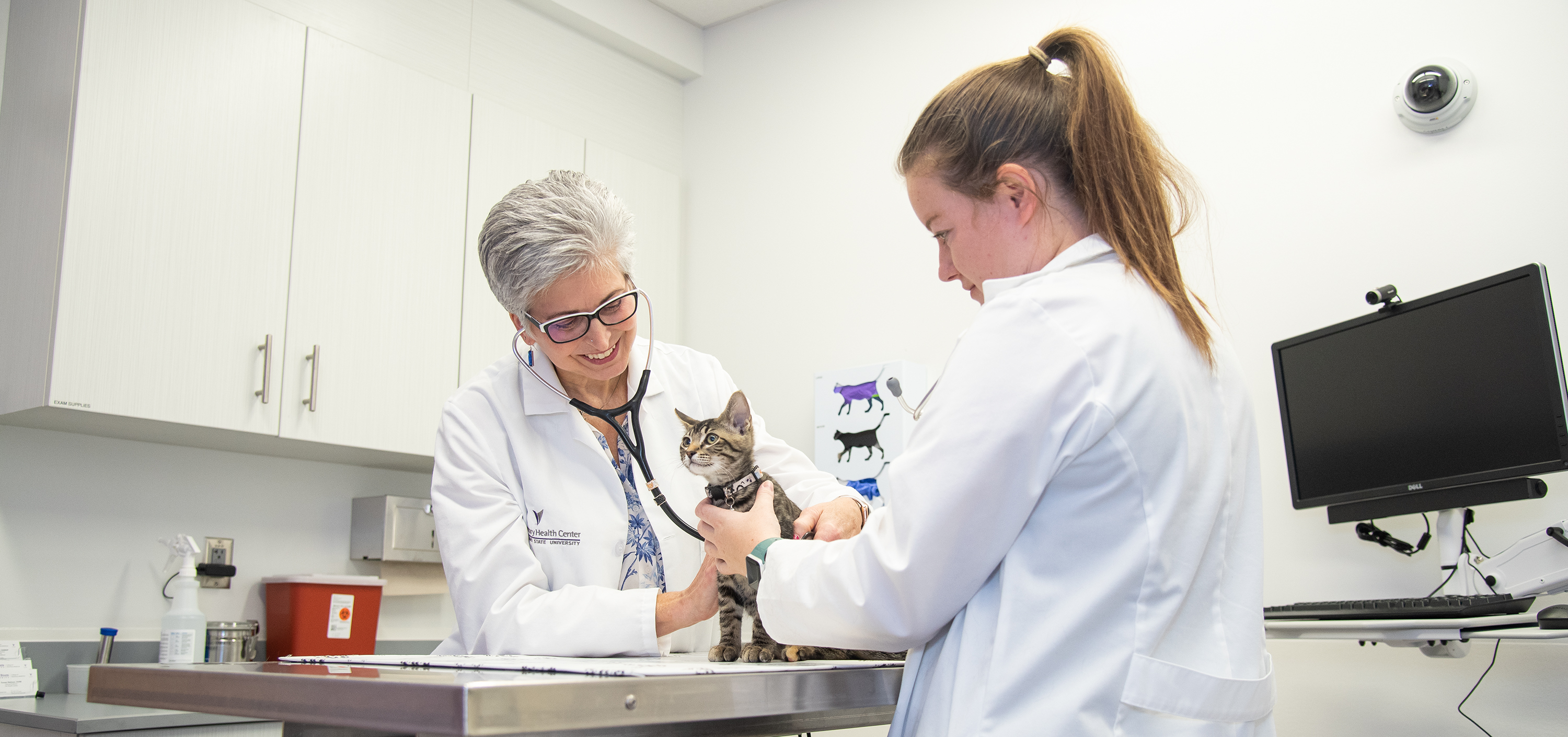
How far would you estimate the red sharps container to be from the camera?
2.75m

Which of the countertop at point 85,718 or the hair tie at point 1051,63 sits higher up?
the hair tie at point 1051,63

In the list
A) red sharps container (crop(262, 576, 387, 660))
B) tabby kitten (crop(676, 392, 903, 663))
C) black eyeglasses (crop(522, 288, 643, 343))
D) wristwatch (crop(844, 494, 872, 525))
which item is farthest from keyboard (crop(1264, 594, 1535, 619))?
red sharps container (crop(262, 576, 387, 660))

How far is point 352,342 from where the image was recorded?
2.72m

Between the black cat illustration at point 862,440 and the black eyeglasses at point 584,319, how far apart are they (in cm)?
167

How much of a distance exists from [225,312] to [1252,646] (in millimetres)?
2357

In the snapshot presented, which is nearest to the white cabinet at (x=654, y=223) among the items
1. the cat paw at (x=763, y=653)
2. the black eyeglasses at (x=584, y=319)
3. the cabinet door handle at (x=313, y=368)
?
the cabinet door handle at (x=313, y=368)

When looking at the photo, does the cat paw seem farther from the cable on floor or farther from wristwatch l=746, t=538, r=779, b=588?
the cable on floor

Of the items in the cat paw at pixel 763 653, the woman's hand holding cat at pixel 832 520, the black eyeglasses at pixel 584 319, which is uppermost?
the black eyeglasses at pixel 584 319

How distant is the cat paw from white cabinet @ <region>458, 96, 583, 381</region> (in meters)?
1.85

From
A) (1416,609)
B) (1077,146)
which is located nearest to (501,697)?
(1077,146)

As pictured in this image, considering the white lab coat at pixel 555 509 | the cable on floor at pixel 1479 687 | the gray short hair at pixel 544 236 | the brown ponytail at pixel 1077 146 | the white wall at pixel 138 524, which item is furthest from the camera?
the white wall at pixel 138 524

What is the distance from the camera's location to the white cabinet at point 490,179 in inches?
119

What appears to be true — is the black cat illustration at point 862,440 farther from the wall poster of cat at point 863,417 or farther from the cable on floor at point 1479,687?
the cable on floor at point 1479,687

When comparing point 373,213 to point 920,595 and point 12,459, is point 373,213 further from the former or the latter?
point 920,595
